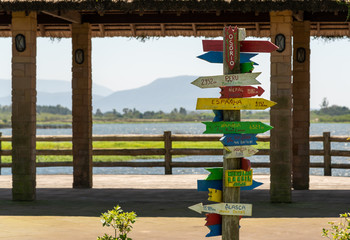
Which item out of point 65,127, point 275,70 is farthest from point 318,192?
point 65,127

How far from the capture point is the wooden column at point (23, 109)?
13234mm

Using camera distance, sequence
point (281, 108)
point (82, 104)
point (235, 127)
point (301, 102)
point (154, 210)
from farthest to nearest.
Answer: point (82, 104) → point (301, 102) → point (281, 108) → point (154, 210) → point (235, 127)

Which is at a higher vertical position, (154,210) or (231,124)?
(231,124)

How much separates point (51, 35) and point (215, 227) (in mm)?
11051

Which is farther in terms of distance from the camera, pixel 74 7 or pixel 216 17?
pixel 216 17

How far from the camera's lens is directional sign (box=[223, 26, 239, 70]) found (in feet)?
23.6

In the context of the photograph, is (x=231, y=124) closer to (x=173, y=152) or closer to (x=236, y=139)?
(x=236, y=139)

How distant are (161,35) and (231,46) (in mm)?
9838

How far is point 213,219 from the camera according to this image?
7.30 m

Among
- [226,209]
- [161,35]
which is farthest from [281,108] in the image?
[226,209]

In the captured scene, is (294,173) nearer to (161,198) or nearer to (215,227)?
(161,198)

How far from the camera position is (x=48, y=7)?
41.9 feet

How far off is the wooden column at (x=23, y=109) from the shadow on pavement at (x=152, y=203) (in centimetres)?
41

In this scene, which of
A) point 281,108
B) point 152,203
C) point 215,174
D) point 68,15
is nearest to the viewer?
point 215,174
